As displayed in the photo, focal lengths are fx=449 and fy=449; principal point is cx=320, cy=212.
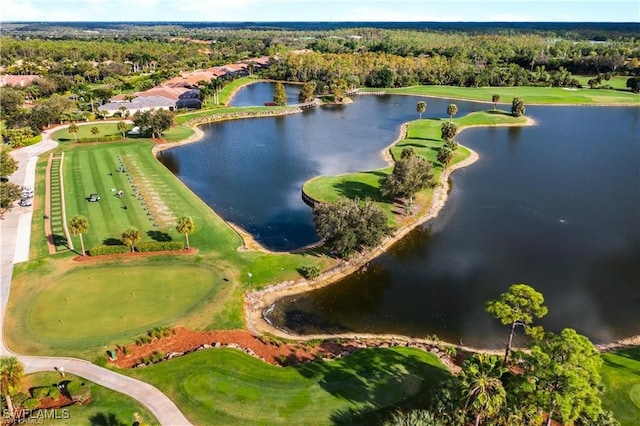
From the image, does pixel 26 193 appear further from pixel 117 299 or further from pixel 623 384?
pixel 623 384

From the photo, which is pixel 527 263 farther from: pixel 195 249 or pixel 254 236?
pixel 195 249

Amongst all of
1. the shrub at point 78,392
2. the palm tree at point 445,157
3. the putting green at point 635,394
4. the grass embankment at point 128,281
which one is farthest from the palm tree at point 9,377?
the palm tree at point 445,157

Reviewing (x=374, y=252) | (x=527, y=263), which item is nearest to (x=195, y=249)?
(x=374, y=252)

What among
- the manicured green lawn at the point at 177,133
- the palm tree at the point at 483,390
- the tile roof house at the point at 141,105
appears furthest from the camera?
the tile roof house at the point at 141,105

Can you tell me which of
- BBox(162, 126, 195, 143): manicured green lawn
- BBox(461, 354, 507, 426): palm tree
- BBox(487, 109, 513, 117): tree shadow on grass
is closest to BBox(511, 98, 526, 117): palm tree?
BBox(487, 109, 513, 117): tree shadow on grass

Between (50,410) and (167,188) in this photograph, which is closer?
(50,410)

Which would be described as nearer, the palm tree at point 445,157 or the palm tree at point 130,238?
the palm tree at point 130,238

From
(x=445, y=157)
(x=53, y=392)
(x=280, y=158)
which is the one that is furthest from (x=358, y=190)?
(x=53, y=392)

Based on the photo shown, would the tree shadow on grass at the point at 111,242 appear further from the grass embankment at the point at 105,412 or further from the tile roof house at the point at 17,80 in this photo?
the tile roof house at the point at 17,80
